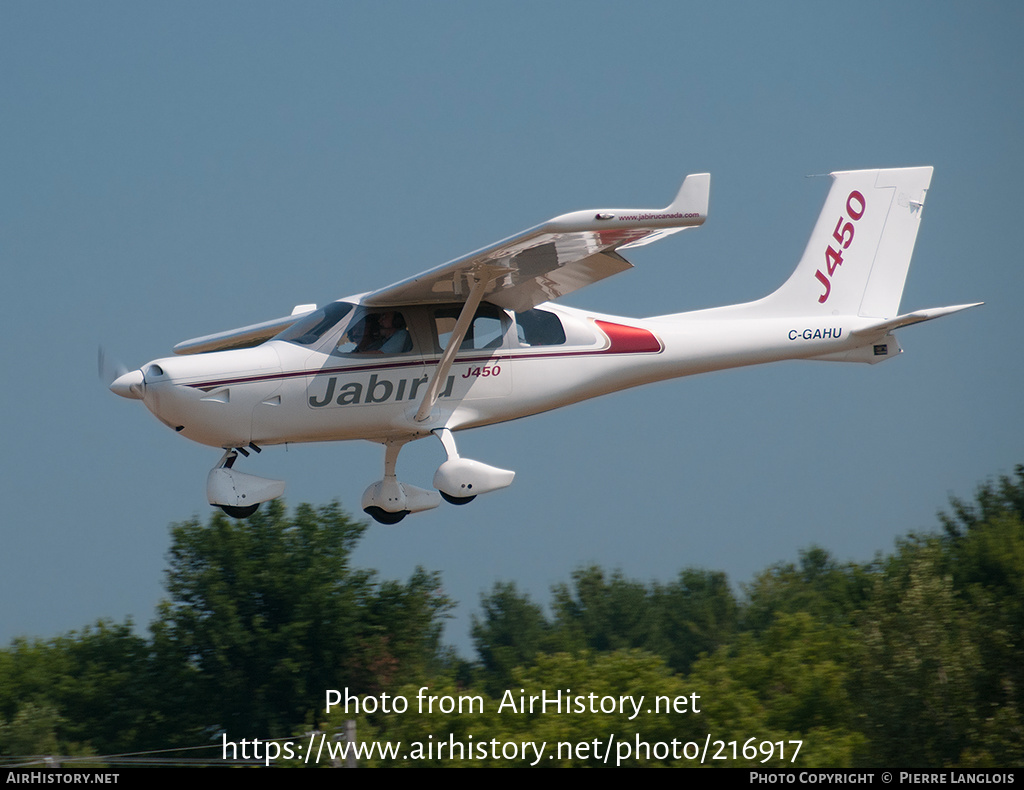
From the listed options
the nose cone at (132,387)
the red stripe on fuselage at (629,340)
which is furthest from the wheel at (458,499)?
the nose cone at (132,387)

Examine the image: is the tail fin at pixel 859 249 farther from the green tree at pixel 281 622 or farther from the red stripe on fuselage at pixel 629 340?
the green tree at pixel 281 622

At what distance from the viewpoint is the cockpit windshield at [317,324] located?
13.5 m

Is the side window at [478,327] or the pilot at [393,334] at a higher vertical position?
the side window at [478,327]

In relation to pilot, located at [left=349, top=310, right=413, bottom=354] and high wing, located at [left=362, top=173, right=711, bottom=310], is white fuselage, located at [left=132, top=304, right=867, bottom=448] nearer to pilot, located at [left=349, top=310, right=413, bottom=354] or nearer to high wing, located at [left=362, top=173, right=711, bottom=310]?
pilot, located at [left=349, top=310, right=413, bottom=354]

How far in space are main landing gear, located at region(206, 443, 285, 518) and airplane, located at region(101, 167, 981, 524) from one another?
0.01 m

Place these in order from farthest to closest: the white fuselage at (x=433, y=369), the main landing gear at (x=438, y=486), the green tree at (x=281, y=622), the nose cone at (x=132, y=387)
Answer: the green tree at (x=281, y=622) < the main landing gear at (x=438, y=486) < the white fuselage at (x=433, y=369) < the nose cone at (x=132, y=387)

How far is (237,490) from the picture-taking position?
12938 mm

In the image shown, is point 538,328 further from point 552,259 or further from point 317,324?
point 317,324

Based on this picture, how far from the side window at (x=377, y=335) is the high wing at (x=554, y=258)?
152 millimetres

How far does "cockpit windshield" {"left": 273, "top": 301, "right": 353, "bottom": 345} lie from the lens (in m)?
13.5

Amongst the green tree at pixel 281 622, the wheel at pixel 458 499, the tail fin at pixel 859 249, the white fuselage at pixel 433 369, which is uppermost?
the green tree at pixel 281 622

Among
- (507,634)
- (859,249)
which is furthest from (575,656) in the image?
(859,249)

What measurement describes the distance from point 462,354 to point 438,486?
A: 1442mm

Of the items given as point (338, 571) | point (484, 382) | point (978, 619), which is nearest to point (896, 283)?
point (484, 382)
